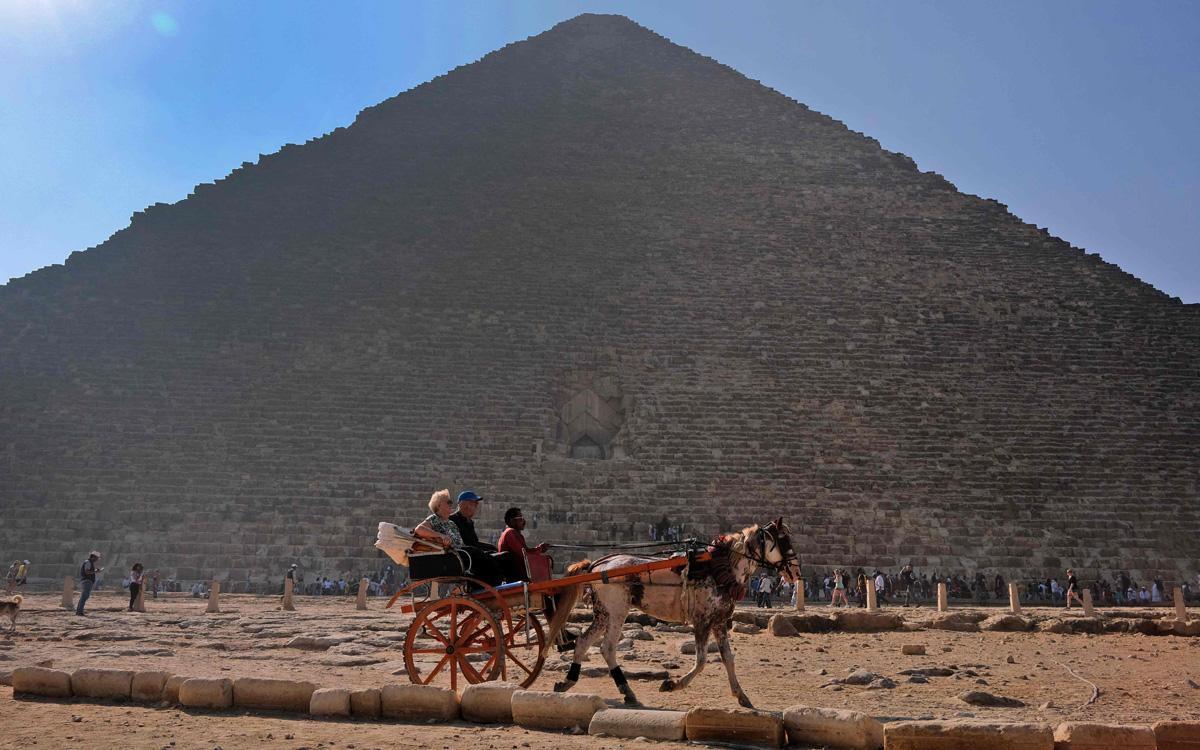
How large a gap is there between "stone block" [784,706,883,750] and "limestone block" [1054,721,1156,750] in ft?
1.94

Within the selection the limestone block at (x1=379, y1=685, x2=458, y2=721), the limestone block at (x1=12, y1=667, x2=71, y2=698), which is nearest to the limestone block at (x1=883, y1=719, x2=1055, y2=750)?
the limestone block at (x1=379, y1=685, x2=458, y2=721)

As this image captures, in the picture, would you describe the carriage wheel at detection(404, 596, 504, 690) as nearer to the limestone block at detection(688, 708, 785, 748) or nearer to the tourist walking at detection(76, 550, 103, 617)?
the limestone block at detection(688, 708, 785, 748)

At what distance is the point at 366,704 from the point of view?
13.4 feet

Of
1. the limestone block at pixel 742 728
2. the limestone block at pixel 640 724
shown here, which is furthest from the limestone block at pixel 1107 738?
the limestone block at pixel 640 724

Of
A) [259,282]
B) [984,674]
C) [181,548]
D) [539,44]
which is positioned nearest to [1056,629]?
[984,674]

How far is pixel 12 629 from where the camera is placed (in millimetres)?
7910

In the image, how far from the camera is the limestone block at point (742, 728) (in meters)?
3.45

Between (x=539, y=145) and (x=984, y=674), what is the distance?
23061mm

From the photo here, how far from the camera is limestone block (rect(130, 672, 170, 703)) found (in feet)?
14.3

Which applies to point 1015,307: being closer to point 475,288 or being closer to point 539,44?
point 475,288

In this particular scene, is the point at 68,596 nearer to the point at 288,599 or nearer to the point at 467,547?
the point at 288,599

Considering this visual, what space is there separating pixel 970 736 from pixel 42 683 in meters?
4.00

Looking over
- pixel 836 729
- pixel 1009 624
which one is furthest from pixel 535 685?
pixel 1009 624

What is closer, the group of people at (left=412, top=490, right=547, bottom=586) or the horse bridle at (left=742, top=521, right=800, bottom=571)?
the horse bridle at (left=742, top=521, right=800, bottom=571)
